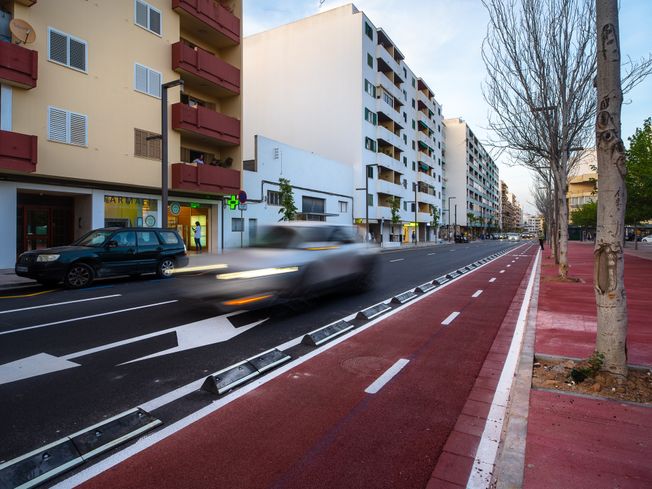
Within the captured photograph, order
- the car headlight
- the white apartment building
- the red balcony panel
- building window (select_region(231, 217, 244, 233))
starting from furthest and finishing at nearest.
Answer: the white apartment building → building window (select_region(231, 217, 244, 233)) → the red balcony panel → the car headlight

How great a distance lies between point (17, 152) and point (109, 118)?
480 centimetres

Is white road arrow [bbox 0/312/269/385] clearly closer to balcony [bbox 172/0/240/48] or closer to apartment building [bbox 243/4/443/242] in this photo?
balcony [bbox 172/0/240/48]

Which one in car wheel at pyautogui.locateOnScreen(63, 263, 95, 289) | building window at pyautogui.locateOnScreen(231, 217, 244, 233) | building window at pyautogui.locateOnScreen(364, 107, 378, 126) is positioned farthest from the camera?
building window at pyautogui.locateOnScreen(364, 107, 378, 126)

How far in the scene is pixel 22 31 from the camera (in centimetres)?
1480

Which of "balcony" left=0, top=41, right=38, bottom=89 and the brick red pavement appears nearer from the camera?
the brick red pavement

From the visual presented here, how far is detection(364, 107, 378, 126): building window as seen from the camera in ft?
141

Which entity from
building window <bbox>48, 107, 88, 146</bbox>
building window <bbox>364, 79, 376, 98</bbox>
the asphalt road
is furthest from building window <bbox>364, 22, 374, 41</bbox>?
the asphalt road

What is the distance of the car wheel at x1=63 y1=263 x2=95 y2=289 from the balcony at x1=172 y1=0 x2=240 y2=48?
657 inches

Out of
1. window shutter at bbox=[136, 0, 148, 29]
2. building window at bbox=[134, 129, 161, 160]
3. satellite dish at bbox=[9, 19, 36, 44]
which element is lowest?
building window at bbox=[134, 129, 161, 160]

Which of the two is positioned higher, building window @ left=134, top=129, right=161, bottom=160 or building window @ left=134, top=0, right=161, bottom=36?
building window @ left=134, top=0, right=161, bottom=36

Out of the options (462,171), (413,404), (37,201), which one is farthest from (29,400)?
(462,171)

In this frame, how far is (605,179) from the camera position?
429cm

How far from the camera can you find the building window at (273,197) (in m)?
28.9

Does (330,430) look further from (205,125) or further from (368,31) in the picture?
(368,31)
